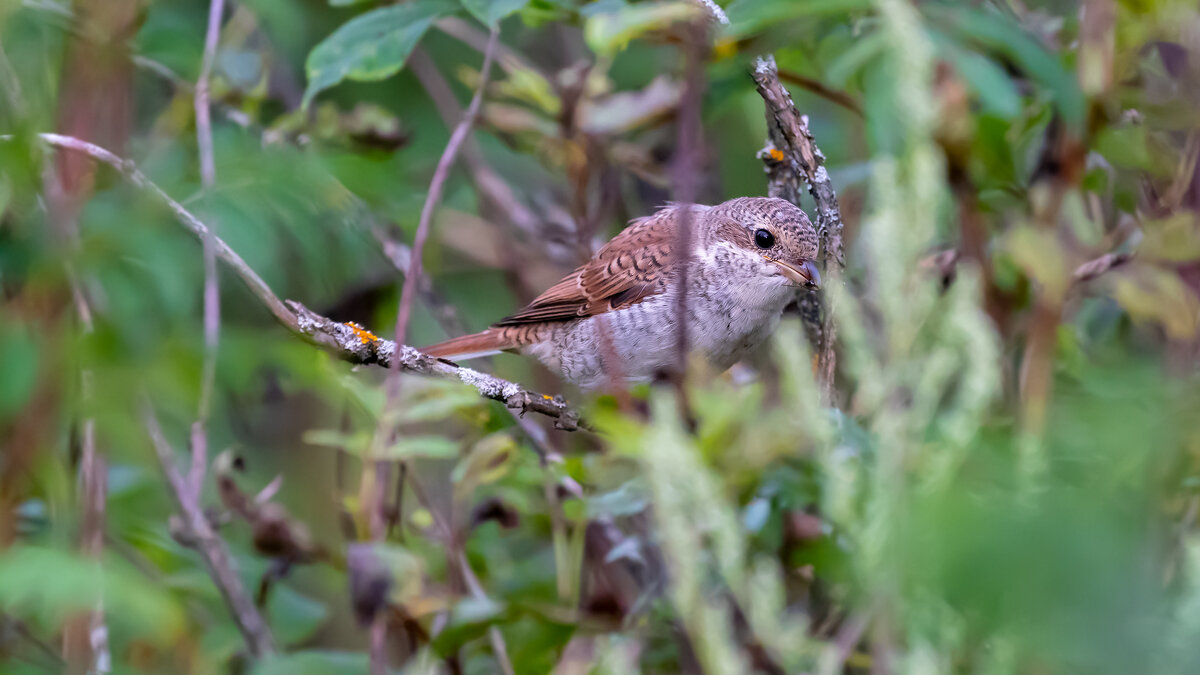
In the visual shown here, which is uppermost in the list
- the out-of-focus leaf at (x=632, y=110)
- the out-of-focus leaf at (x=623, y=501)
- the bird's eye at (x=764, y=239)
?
the out-of-focus leaf at (x=632, y=110)

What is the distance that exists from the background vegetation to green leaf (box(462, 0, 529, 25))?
0.01 metres

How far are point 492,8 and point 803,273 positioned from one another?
4.08 ft

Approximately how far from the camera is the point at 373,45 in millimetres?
3152

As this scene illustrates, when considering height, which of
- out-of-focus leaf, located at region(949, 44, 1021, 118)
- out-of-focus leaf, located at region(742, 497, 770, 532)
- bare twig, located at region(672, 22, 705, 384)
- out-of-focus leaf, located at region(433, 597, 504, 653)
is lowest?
out-of-focus leaf, located at region(433, 597, 504, 653)

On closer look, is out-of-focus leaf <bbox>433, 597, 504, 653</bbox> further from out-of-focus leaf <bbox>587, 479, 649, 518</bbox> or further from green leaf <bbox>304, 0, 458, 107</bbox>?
green leaf <bbox>304, 0, 458, 107</bbox>

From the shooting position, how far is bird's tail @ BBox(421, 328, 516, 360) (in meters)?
3.97

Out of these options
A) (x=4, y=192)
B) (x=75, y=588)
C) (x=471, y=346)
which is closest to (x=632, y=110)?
(x=471, y=346)

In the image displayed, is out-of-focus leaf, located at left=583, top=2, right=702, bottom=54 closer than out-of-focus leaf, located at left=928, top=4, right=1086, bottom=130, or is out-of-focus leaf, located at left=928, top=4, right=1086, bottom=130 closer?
out-of-focus leaf, located at left=583, top=2, right=702, bottom=54

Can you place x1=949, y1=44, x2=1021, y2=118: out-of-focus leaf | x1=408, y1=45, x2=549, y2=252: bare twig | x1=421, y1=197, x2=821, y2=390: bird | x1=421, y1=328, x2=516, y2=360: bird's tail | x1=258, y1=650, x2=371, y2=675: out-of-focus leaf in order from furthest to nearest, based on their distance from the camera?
x1=408, y1=45, x2=549, y2=252: bare twig
x1=421, y1=328, x2=516, y2=360: bird's tail
x1=421, y1=197, x2=821, y2=390: bird
x1=258, y1=650, x2=371, y2=675: out-of-focus leaf
x1=949, y1=44, x2=1021, y2=118: out-of-focus leaf

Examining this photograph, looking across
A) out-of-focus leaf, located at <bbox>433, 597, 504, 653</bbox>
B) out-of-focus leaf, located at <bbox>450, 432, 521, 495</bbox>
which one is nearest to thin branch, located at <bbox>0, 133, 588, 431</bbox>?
out-of-focus leaf, located at <bbox>450, 432, 521, 495</bbox>

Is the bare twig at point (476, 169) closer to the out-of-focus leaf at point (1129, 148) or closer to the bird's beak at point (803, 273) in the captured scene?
the bird's beak at point (803, 273)

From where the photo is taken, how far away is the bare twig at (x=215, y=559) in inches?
123

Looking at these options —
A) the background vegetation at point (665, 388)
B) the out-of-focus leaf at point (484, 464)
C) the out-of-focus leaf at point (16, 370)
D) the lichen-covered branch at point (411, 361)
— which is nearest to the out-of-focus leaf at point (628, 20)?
the background vegetation at point (665, 388)

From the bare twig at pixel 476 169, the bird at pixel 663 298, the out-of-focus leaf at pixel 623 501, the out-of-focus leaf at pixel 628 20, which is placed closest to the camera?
the out-of-focus leaf at pixel 628 20
